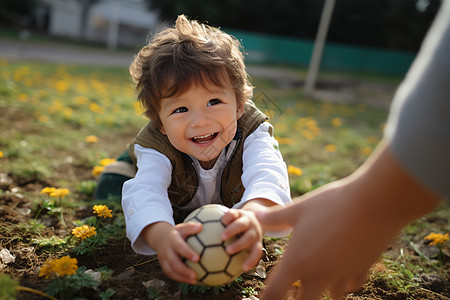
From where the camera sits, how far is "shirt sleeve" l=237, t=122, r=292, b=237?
176 centimetres

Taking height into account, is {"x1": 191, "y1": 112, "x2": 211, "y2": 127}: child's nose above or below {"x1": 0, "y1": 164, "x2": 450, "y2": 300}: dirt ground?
above

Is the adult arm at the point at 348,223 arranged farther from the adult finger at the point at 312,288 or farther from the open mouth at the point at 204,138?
the open mouth at the point at 204,138

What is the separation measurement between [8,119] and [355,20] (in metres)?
30.3

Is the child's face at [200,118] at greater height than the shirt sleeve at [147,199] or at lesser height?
greater

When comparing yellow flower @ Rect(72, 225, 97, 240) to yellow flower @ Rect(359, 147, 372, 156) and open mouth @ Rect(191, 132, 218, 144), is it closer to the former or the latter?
open mouth @ Rect(191, 132, 218, 144)

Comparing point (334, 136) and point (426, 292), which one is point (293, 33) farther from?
point (426, 292)

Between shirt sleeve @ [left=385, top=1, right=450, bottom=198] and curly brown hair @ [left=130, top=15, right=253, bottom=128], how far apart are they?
47.2 inches

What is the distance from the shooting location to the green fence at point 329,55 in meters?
25.0

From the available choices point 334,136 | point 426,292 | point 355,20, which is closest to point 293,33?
point 355,20

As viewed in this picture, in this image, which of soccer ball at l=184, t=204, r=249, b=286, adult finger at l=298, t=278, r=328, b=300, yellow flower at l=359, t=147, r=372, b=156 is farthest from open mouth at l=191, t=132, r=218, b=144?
yellow flower at l=359, t=147, r=372, b=156

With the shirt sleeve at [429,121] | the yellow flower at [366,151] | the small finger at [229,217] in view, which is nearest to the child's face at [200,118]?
the small finger at [229,217]

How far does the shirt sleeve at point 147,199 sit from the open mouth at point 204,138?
22cm

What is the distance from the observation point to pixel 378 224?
3.73 ft

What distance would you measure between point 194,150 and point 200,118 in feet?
0.68
